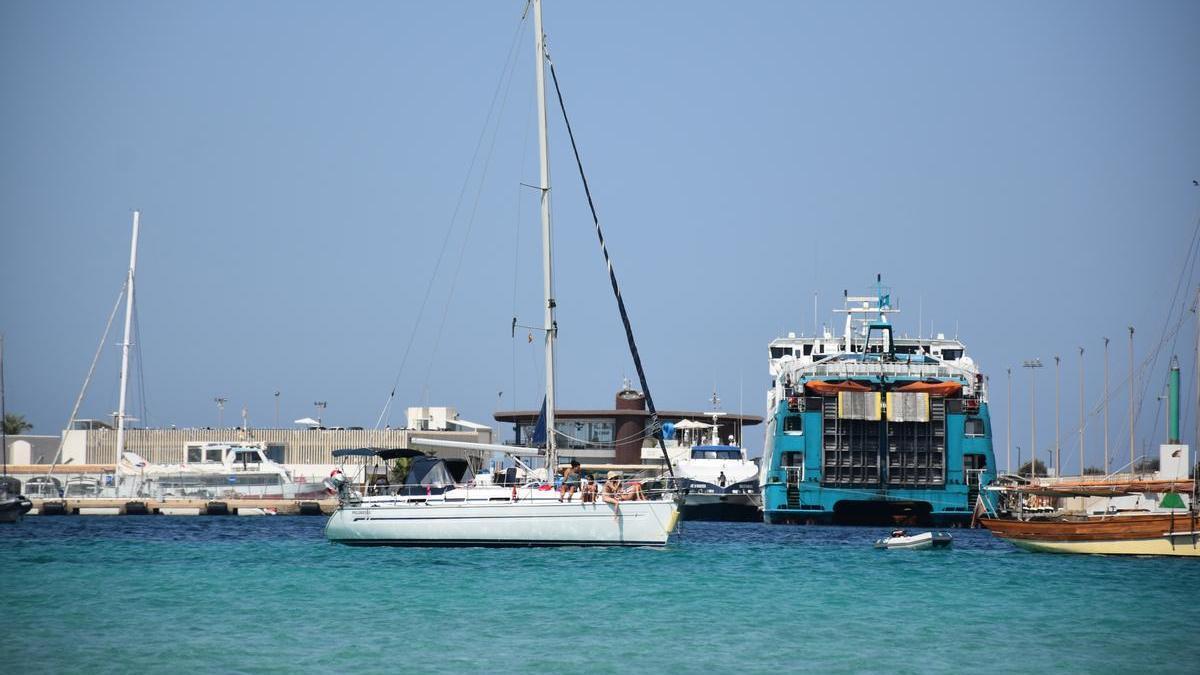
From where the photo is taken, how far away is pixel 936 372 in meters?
64.2

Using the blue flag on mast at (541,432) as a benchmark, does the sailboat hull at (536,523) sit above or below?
below

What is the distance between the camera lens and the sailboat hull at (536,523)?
3828 centimetres

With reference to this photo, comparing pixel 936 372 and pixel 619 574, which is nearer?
pixel 619 574

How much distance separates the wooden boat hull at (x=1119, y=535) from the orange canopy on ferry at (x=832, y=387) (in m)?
19.9

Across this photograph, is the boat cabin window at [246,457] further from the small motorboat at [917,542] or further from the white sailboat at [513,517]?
the small motorboat at [917,542]

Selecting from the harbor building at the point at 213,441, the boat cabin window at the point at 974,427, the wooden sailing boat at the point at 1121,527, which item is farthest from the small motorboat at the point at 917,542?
the harbor building at the point at 213,441

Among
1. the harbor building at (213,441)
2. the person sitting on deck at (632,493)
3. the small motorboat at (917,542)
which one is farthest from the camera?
the harbor building at (213,441)

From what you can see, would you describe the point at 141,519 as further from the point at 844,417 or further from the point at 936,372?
the point at 936,372

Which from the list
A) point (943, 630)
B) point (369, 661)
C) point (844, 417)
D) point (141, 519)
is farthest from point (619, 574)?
point (141, 519)

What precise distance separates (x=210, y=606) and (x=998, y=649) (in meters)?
14.9

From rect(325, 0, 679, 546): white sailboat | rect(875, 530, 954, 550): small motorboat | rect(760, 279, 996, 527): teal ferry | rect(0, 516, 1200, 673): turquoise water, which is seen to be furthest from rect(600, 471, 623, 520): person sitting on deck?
rect(760, 279, 996, 527): teal ferry

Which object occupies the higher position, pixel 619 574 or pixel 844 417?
pixel 844 417

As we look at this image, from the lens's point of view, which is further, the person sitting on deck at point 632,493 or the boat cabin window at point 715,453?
the boat cabin window at point 715,453

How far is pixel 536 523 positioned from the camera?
38.3 metres
